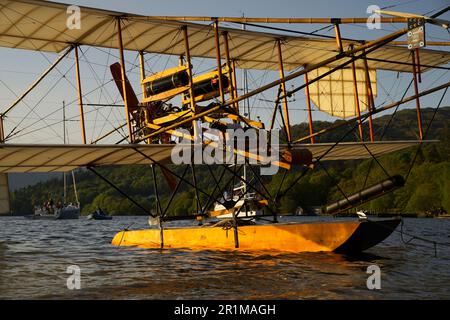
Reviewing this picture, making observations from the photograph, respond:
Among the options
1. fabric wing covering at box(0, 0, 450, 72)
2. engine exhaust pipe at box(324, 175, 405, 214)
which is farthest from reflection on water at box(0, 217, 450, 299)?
fabric wing covering at box(0, 0, 450, 72)

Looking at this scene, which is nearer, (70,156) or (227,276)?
(227,276)

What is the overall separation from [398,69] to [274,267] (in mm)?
12765

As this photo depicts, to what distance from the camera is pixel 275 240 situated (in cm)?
1614

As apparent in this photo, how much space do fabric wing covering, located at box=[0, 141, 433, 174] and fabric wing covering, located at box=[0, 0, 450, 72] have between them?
3.56 metres

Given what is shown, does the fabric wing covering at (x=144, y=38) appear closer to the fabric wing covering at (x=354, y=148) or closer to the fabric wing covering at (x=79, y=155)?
the fabric wing covering at (x=354, y=148)

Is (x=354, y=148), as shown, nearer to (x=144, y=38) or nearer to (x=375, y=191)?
(x=375, y=191)

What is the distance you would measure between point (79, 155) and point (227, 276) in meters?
7.26

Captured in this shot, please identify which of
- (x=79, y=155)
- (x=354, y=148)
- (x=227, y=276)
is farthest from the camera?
(x=354, y=148)

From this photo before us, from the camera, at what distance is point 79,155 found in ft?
54.5

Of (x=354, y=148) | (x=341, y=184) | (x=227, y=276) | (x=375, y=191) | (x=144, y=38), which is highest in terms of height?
(x=144, y=38)

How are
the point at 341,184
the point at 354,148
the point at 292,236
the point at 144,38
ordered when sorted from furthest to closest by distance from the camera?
the point at 341,184 → the point at 354,148 → the point at 144,38 → the point at 292,236

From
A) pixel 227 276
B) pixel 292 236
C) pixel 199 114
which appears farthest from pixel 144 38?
pixel 227 276
